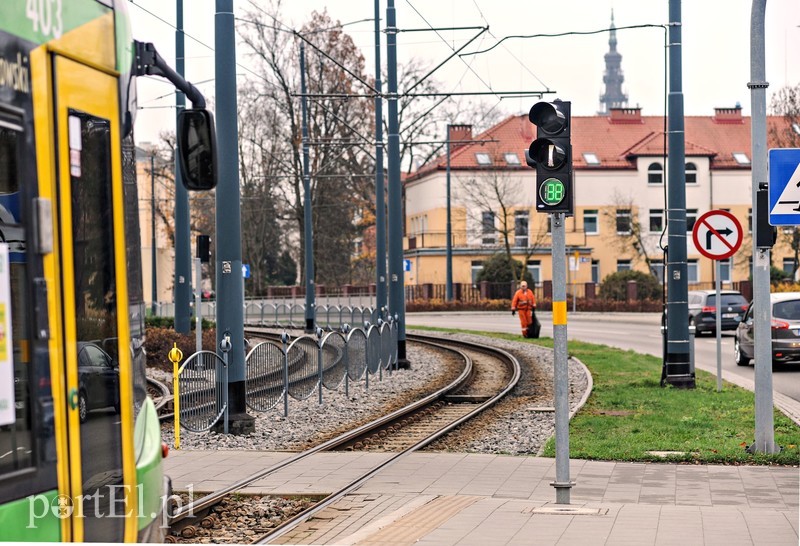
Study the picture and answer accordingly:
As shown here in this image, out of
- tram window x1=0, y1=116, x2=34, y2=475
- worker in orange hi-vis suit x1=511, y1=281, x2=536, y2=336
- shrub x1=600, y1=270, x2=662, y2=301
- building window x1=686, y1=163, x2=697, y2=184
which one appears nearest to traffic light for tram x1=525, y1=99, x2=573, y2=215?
tram window x1=0, y1=116, x2=34, y2=475

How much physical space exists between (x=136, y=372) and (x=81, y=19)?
4.88 feet

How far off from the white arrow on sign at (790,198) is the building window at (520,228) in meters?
63.1

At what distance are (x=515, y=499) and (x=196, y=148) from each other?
5.15 m

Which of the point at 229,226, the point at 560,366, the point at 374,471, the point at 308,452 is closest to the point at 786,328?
the point at 229,226

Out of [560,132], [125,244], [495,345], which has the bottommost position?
[495,345]

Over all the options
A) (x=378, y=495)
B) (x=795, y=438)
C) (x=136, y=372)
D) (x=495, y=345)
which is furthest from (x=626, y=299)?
(x=136, y=372)

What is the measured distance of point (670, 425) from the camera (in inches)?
601

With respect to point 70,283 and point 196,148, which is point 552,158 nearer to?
point 196,148

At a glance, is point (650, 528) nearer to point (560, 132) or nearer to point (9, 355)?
point (560, 132)

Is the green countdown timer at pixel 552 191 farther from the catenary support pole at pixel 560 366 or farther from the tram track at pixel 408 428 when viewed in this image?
the tram track at pixel 408 428

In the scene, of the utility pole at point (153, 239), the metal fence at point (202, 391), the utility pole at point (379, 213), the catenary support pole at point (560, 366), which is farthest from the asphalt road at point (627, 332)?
the catenary support pole at point (560, 366)

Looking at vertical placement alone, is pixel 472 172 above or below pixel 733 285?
above

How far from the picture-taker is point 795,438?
14.0m

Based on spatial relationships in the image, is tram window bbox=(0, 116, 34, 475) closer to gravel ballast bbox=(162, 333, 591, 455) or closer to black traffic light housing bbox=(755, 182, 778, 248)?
black traffic light housing bbox=(755, 182, 778, 248)
